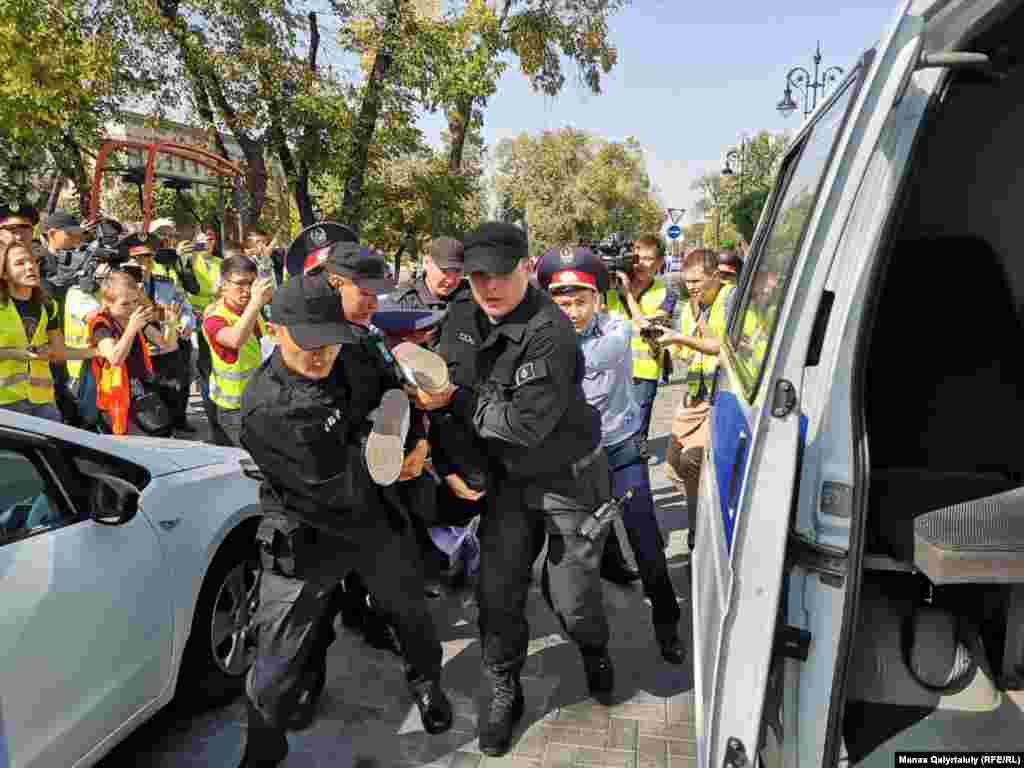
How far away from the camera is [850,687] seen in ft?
6.47

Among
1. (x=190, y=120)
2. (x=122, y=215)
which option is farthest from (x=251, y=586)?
(x=122, y=215)

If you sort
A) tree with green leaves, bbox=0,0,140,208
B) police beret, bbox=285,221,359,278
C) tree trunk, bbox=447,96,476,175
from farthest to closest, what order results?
tree trunk, bbox=447,96,476,175, tree with green leaves, bbox=0,0,140,208, police beret, bbox=285,221,359,278

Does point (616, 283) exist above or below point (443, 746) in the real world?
above

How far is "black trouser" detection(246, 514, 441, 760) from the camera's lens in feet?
7.89

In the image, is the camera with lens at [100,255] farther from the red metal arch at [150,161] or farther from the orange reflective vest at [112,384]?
the red metal arch at [150,161]

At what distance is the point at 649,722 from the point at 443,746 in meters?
0.80

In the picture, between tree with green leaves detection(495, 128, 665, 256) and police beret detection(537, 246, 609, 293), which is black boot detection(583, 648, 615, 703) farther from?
tree with green leaves detection(495, 128, 665, 256)

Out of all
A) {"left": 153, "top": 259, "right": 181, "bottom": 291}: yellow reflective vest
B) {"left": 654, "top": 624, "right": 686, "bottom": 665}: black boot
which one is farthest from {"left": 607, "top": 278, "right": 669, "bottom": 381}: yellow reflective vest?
{"left": 153, "top": 259, "right": 181, "bottom": 291}: yellow reflective vest

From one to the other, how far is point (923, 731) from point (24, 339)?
14.6ft

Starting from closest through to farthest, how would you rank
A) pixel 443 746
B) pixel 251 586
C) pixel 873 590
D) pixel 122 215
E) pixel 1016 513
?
pixel 1016 513 < pixel 873 590 < pixel 443 746 < pixel 251 586 < pixel 122 215

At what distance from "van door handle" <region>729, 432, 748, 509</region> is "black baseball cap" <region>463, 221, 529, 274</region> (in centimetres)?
101

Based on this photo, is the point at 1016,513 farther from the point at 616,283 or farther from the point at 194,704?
the point at 616,283

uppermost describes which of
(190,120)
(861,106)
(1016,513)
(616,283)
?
(190,120)

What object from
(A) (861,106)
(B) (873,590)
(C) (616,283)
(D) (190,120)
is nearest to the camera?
(A) (861,106)
